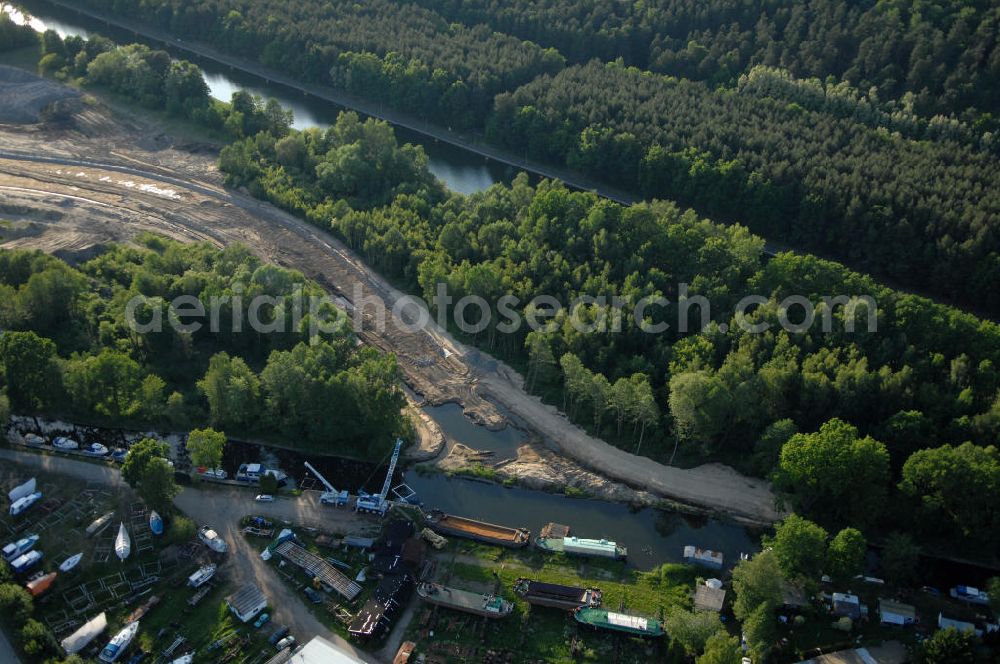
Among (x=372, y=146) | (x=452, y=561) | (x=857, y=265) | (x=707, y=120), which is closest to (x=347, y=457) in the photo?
(x=452, y=561)

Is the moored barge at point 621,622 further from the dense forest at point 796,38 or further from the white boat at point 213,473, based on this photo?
the dense forest at point 796,38

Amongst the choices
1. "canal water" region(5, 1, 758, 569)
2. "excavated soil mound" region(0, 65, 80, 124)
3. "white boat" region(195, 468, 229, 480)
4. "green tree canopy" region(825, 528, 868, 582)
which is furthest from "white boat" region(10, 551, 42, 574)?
"excavated soil mound" region(0, 65, 80, 124)

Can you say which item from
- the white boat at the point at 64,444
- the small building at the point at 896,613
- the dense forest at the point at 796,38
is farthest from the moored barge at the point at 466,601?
the dense forest at the point at 796,38

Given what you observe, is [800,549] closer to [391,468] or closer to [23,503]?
[391,468]

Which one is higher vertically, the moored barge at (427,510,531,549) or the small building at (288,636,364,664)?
the moored barge at (427,510,531,549)

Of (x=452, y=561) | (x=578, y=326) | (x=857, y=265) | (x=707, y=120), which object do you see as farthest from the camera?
(x=707, y=120)

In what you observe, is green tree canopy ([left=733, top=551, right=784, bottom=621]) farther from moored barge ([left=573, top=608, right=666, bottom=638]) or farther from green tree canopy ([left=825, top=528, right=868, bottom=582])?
moored barge ([left=573, top=608, right=666, bottom=638])

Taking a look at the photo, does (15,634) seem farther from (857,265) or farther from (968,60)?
(968,60)
